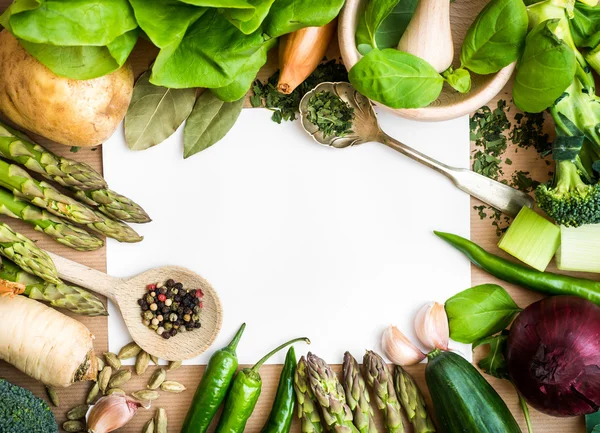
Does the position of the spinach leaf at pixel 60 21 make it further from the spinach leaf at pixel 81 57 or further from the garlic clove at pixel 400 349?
the garlic clove at pixel 400 349

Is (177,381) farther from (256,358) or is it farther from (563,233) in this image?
(563,233)

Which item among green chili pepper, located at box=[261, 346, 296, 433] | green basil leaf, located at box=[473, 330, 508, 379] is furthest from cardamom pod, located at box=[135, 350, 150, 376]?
green basil leaf, located at box=[473, 330, 508, 379]

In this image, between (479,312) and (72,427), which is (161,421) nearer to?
(72,427)

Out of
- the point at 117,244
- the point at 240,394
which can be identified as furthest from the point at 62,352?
the point at 240,394

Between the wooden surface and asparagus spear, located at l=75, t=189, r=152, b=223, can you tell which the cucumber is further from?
asparagus spear, located at l=75, t=189, r=152, b=223

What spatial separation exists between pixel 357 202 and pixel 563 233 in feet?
1.21

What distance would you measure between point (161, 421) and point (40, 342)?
26 centimetres

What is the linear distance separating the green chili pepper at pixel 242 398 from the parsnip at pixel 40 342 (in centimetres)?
27

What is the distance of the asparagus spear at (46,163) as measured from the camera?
1026mm

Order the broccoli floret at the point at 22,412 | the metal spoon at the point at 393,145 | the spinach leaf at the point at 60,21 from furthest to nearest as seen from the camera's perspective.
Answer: the metal spoon at the point at 393,145, the broccoli floret at the point at 22,412, the spinach leaf at the point at 60,21

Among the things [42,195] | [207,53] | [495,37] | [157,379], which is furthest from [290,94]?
[157,379]

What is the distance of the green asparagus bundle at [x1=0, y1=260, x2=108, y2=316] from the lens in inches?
41.4

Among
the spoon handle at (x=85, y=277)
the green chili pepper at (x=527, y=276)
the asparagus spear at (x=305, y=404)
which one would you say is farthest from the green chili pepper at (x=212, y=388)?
the green chili pepper at (x=527, y=276)

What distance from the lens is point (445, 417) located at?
105 centimetres
